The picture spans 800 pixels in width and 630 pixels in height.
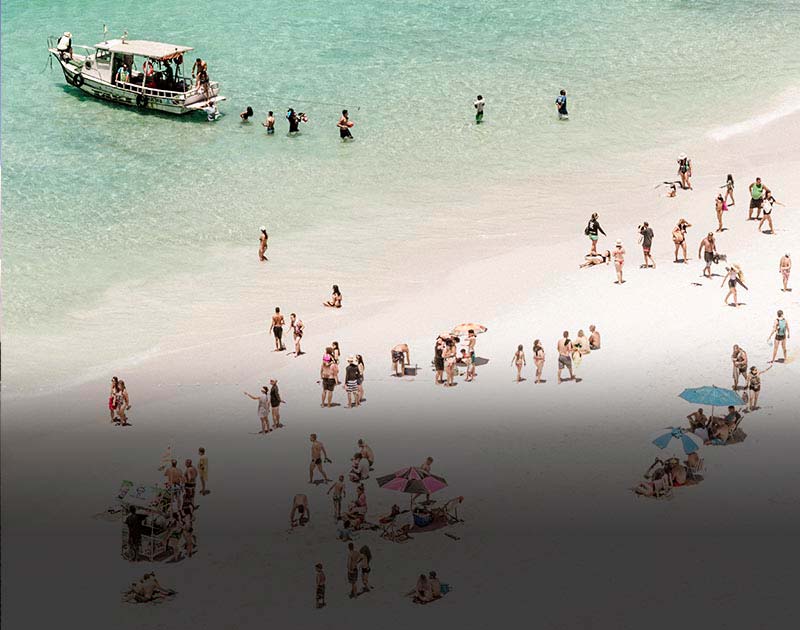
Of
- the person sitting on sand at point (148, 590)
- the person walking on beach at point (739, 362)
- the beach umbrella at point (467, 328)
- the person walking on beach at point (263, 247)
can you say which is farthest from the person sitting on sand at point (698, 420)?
the person walking on beach at point (263, 247)

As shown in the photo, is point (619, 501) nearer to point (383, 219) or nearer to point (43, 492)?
point (43, 492)

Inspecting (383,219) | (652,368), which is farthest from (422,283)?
(652,368)

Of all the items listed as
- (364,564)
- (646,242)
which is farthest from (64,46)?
(364,564)

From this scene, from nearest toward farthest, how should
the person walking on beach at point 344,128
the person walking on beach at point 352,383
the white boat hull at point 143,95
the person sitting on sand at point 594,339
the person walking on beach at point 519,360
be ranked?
the person walking on beach at point 352,383 < the person walking on beach at point 519,360 < the person sitting on sand at point 594,339 < the person walking on beach at point 344,128 < the white boat hull at point 143,95

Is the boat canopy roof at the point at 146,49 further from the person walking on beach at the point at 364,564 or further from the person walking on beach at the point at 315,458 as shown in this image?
the person walking on beach at the point at 364,564

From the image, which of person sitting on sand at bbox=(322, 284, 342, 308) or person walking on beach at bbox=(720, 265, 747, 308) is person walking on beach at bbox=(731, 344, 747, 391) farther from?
person sitting on sand at bbox=(322, 284, 342, 308)

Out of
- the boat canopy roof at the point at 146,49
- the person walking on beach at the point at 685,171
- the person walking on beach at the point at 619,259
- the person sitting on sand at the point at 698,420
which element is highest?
the boat canopy roof at the point at 146,49

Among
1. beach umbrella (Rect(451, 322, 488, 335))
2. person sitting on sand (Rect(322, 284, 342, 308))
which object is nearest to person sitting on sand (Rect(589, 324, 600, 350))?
beach umbrella (Rect(451, 322, 488, 335))

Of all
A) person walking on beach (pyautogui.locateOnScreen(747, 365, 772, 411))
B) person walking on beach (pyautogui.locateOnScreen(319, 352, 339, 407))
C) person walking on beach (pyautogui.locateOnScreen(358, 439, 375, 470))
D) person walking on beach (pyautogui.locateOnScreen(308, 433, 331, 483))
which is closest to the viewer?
person walking on beach (pyautogui.locateOnScreen(308, 433, 331, 483))
